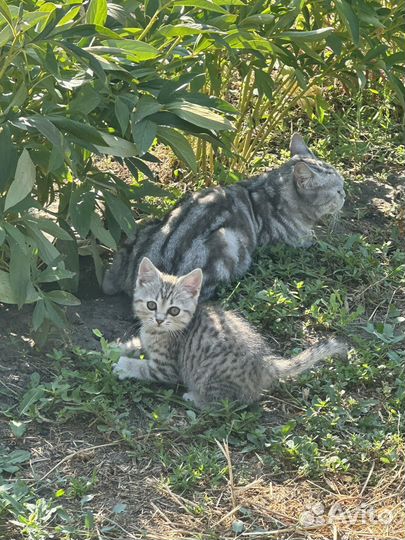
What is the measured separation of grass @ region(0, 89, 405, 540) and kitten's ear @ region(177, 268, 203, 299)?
425mm

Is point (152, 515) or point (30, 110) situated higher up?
point (30, 110)

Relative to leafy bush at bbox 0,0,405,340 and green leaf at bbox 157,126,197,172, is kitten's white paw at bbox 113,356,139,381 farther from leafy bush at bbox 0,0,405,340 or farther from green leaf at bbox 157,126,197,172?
green leaf at bbox 157,126,197,172

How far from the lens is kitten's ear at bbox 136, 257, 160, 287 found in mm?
6410

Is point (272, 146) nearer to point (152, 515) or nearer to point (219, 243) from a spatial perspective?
point (219, 243)

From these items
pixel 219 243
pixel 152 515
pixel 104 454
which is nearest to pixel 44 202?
pixel 219 243

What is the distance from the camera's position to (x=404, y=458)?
5.54 meters

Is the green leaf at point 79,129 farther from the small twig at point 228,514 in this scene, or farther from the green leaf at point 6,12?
the small twig at point 228,514

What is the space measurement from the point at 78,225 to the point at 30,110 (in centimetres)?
76

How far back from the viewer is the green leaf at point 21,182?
18.5 ft

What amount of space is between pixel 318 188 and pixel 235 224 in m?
0.89

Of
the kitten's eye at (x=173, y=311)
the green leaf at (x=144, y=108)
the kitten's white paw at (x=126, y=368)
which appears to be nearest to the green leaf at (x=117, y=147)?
the green leaf at (x=144, y=108)

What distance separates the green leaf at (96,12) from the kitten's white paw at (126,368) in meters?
1.97

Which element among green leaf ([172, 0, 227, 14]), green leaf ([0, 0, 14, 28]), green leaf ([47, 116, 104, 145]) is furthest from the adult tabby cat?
green leaf ([0, 0, 14, 28])

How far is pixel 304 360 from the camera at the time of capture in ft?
19.9
